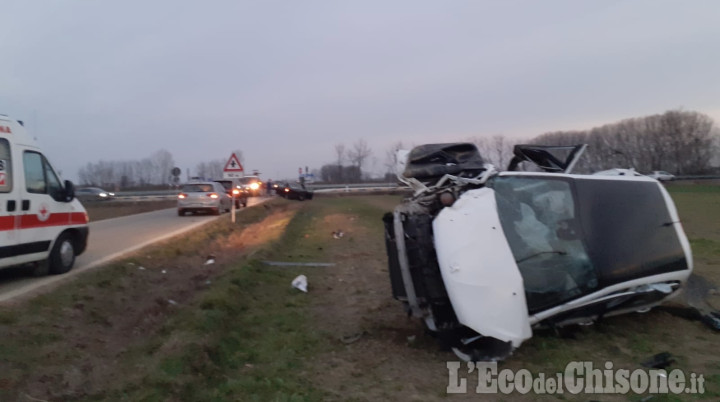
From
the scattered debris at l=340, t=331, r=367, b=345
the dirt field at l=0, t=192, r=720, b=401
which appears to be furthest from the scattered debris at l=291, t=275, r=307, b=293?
the scattered debris at l=340, t=331, r=367, b=345

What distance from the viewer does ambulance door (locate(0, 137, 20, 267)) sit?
25.1 ft

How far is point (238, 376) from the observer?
534cm

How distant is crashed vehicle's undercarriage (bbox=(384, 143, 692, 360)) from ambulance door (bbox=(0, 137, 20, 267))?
18.4ft

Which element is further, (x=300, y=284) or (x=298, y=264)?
(x=298, y=264)

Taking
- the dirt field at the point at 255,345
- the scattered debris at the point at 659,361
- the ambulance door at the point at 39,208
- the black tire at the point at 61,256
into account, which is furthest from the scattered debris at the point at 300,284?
the scattered debris at the point at 659,361

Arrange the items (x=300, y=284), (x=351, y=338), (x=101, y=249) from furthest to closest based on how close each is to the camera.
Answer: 1. (x=101, y=249)
2. (x=300, y=284)
3. (x=351, y=338)

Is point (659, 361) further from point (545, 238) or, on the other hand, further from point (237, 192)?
point (237, 192)

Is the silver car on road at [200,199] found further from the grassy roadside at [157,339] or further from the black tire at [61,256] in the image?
the black tire at [61,256]

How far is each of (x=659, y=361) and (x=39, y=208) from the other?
8670 millimetres

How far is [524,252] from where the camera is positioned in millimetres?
5277

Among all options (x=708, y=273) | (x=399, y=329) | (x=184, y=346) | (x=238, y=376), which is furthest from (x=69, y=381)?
(x=708, y=273)

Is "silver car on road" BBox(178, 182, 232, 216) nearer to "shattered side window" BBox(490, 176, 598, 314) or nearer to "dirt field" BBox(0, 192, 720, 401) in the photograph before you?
"dirt field" BBox(0, 192, 720, 401)

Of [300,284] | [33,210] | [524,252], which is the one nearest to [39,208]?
[33,210]

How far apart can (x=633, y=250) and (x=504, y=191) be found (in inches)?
58.9
